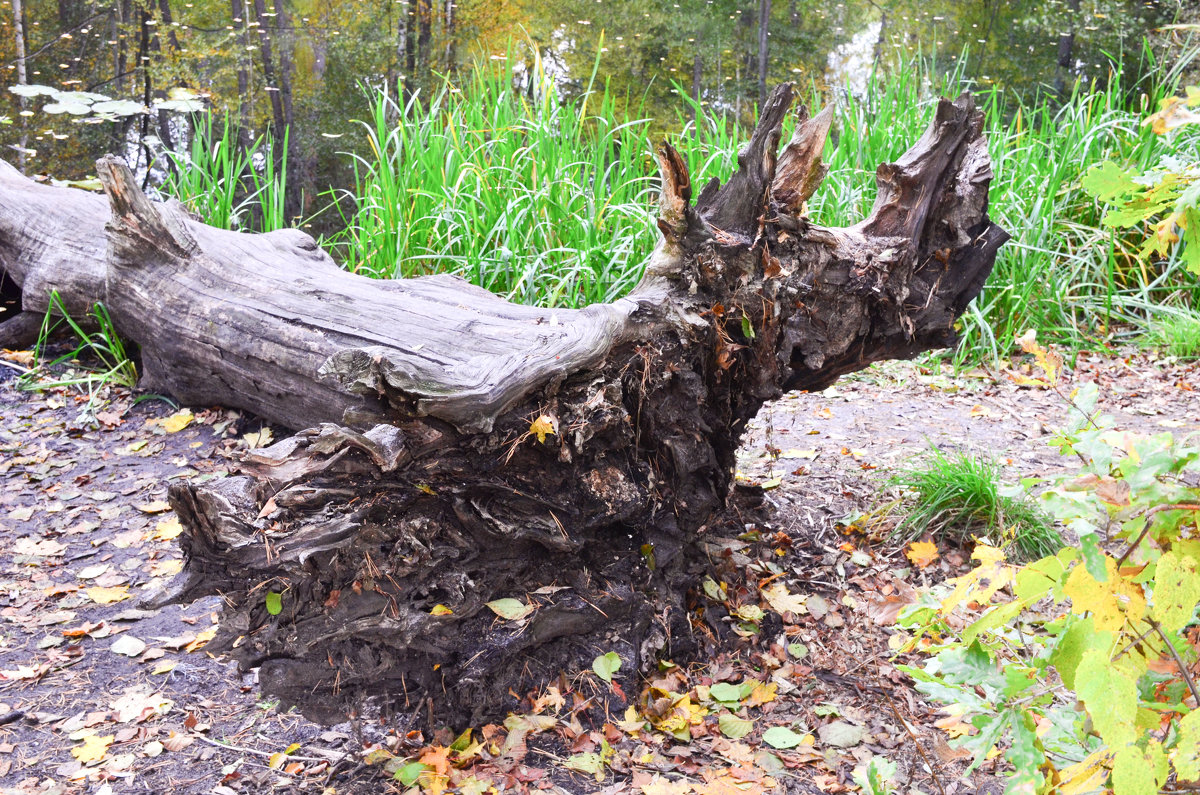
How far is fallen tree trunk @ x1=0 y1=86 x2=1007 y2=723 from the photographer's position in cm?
183

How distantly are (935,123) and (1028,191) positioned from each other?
350cm

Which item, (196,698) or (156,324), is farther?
(156,324)

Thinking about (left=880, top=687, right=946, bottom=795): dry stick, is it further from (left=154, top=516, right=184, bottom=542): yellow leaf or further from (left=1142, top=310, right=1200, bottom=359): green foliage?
(left=1142, top=310, right=1200, bottom=359): green foliage

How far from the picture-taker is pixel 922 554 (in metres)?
2.66

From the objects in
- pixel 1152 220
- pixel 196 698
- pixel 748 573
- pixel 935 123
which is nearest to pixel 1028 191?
pixel 1152 220

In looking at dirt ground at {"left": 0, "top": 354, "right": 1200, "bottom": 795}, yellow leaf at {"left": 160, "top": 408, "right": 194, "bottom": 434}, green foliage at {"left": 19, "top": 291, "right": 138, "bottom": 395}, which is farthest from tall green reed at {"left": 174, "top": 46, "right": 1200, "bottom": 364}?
dirt ground at {"left": 0, "top": 354, "right": 1200, "bottom": 795}

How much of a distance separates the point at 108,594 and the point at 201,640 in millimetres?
477

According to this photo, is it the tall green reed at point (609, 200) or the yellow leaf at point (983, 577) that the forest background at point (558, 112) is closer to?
the tall green reed at point (609, 200)

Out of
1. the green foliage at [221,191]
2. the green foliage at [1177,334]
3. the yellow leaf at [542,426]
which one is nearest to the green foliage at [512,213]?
the green foliage at [221,191]

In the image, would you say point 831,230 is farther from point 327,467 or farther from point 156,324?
point 156,324

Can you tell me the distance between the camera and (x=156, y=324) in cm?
376

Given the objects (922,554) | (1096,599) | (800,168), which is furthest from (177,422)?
(1096,599)

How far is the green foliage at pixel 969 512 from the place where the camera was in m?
2.75

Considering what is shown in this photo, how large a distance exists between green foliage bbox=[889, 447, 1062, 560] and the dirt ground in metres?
0.16
